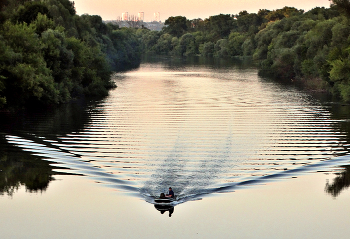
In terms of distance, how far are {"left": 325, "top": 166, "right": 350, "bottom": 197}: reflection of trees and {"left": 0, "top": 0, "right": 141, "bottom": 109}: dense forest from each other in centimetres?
2975

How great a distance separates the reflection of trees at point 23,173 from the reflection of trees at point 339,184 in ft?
48.1

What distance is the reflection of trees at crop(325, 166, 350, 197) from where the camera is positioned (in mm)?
25427

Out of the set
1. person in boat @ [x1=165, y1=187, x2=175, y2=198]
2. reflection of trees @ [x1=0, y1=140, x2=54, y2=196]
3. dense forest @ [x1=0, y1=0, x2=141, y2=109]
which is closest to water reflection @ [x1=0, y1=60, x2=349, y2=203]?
reflection of trees @ [x1=0, y1=140, x2=54, y2=196]

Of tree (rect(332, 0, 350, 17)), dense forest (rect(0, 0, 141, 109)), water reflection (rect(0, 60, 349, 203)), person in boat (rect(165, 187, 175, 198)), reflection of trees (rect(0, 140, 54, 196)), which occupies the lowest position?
reflection of trees (rect(0, 140, 54, 196))

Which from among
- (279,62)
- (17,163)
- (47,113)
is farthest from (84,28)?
(17,163)

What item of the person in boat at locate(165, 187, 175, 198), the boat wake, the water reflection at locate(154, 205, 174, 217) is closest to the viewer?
the water reflection at locate(154, 205, 174, 217)

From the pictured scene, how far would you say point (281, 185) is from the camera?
85.8ft

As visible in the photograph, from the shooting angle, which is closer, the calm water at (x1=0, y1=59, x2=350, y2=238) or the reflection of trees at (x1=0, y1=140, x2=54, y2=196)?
the calm water at (x1=0, y1=59, x2=350, y2=238)

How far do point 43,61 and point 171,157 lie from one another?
27.5 meters

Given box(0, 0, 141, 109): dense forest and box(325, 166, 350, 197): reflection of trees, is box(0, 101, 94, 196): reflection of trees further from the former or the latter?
box(325, 166, 350, 197): reflection of trees

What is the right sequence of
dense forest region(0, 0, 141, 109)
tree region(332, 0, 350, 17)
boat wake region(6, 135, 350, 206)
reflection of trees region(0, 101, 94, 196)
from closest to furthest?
boat wake region(6, 135, 350, 206) < reflection of trees region(0, 101, 94, 196) < dense forest region(0, 0, 141, 109) < tree region(332, 0, 350, 17)

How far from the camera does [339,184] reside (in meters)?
26.3

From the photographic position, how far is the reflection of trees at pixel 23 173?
25984mm

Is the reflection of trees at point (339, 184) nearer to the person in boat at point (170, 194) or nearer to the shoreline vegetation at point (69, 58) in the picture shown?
the person in boat at point (170, 194)
